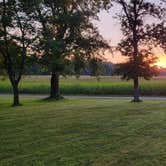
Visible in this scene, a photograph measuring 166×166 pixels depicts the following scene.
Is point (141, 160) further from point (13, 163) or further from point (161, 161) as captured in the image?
point (13, 163)

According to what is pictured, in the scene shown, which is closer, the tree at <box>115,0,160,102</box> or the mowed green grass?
the mowed green grass

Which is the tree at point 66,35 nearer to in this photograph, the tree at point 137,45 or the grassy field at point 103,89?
the tree at point 137,45

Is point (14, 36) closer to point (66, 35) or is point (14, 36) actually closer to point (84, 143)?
point (66, 35)

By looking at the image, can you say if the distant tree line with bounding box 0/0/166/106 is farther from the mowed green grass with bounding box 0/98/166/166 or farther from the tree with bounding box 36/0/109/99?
the mowed green grass with bounding box 0/98/166/166

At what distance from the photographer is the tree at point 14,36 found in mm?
23812

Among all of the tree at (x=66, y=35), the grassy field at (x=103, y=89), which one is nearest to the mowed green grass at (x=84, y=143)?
the tree at (x=66, y=35)

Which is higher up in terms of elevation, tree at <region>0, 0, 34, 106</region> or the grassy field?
tree at <region>0, 0, 34, 106</region>

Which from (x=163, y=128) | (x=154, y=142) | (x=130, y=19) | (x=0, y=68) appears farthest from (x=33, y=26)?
(x=154, y=142)

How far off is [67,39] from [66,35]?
643 mm

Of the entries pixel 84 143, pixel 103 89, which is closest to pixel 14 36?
pixel 84 143

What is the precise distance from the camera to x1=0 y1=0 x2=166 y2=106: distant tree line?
23725 mm

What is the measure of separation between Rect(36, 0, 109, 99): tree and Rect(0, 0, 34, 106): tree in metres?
1.04

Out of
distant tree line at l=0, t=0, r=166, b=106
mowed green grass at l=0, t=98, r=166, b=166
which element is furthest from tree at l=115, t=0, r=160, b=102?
mowed green grass at l=0, t=98, r=166, b=166

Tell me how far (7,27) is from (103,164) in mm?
18802
